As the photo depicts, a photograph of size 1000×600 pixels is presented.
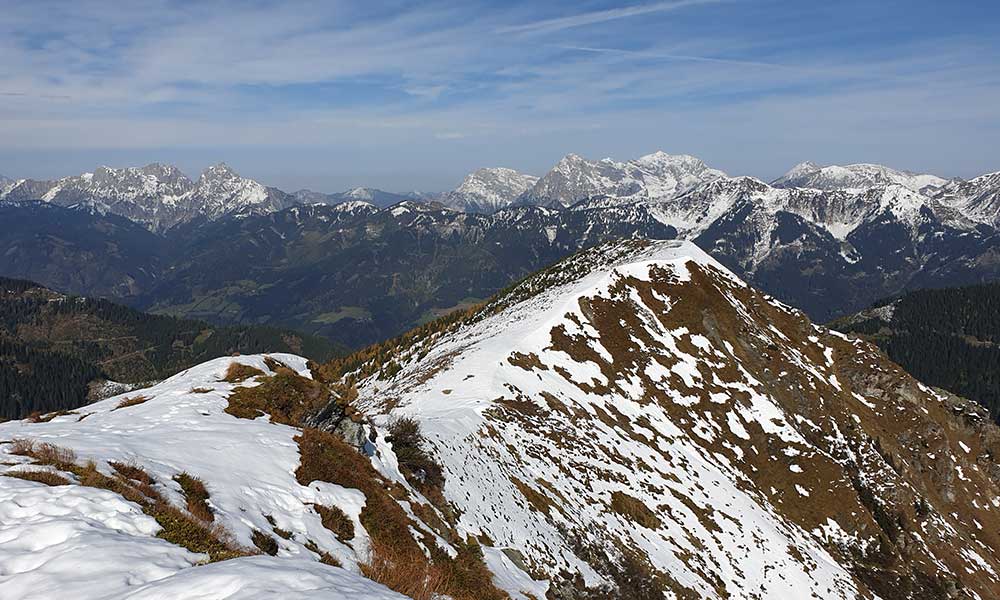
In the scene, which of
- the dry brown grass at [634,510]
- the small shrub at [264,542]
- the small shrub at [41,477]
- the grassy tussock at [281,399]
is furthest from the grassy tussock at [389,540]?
the dry brown grass at [634,510]

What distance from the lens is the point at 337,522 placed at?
1869cm

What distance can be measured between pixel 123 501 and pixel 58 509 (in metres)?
1.24

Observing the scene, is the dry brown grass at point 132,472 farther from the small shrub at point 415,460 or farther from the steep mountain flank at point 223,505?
the small shrub at point 415,460

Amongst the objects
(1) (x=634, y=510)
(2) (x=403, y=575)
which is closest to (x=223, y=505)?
(2) (x=403, y=575)

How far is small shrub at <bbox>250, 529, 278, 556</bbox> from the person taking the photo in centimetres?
1456

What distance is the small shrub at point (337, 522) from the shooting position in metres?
18.2

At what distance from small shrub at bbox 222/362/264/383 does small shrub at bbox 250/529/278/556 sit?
17555 millimetres

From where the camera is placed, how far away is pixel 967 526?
227ft

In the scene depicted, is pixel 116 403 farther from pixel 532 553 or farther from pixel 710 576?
pixel 710 576

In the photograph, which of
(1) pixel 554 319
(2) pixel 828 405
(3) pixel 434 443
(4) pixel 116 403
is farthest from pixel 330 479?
(2) pixel 828 405

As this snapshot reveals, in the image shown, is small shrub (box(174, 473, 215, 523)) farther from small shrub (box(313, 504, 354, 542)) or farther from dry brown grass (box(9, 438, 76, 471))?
small shrub (box(313, 504, 354, 542))

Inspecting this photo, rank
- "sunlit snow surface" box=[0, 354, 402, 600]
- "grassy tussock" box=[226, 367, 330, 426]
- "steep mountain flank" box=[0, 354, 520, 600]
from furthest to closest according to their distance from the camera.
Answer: "grassy tussock" box=[226, 367, 330, 426], "steep mountain flank" box=[0, 354, 520, 600], "sunlit snow surface" box=[0, 354, 402, 600]

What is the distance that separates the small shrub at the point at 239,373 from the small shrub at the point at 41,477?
17307 mm

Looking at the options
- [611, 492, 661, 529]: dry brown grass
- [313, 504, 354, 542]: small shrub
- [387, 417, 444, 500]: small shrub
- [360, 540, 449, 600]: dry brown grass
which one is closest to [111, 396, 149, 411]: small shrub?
[387, 417, 444, 500]: small shrub
